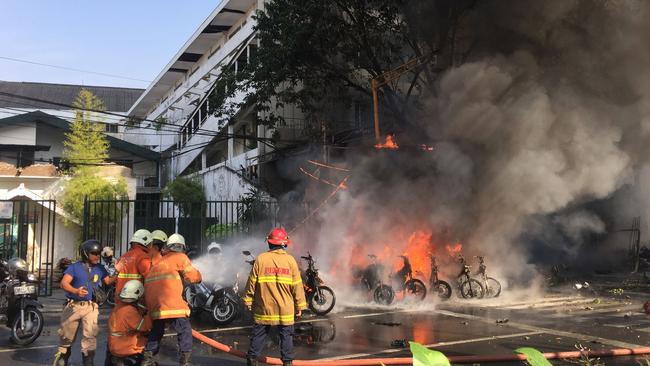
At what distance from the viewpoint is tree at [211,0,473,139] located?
52.6 ft

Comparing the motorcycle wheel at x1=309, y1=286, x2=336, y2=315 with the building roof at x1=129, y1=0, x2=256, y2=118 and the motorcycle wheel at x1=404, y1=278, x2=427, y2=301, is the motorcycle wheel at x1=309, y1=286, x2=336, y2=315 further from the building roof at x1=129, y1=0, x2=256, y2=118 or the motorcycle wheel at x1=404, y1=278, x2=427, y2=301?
the building roof at x1=129, y1=0, x2=256, y2=118

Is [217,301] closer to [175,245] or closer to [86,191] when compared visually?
[175,245]

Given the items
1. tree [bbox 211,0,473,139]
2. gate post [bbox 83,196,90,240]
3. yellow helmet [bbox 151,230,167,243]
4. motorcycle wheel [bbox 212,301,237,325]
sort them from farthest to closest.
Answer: tree [bbox 211,0,473,139] < gate post [bbox 83,196,90,240] < motorcycle wheel [bbox 212,301,237,325] < yellow helmet [bbox 151,230,167,243]

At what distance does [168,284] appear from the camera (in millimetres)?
5285

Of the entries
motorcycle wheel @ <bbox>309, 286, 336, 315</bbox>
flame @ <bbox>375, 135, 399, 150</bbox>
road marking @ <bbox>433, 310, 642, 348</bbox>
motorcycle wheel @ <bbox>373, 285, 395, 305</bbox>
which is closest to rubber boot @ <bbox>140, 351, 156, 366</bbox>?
motorcycle wheel @ <bbox>309, 286, 336, 315</bbox>

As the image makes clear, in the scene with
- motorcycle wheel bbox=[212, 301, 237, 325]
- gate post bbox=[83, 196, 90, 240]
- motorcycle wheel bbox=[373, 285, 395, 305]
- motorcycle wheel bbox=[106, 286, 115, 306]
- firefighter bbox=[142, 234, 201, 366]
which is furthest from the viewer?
gate post bbox=[83, 196, 90, 240]

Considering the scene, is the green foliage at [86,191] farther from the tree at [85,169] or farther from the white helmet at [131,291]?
the white helmet at [131,291]

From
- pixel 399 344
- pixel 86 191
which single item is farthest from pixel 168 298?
pixel 86 191

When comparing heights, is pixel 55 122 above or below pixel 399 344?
above

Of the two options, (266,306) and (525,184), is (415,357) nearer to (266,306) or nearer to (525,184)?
(266,306)

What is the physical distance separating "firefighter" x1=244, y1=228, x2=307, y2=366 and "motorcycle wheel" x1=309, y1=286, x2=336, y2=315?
13.8 ft

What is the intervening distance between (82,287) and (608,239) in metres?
17.4

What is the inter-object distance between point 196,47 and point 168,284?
33.9 meters

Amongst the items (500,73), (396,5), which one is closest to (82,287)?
(500,73)
